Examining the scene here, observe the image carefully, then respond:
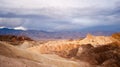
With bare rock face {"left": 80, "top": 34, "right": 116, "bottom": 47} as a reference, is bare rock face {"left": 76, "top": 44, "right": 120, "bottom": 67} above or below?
above

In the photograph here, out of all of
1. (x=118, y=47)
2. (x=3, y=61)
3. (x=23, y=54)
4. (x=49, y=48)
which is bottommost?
(x=49, y=48)

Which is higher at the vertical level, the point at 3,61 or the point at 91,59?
the point at 3,61

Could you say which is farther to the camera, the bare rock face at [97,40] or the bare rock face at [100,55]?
the bare rock face at [97,40]

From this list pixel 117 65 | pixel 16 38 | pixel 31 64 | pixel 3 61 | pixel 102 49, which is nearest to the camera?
pixel 3 61

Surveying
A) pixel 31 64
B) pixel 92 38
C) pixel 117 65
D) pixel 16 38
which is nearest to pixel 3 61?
pixel 31 64

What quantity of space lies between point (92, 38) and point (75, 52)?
94.2 ft

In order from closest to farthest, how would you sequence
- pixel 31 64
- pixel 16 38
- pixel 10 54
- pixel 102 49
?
1. pixel 31 64
2. pixel 10 54
3. pixel 102 49
4. pixel 16 38

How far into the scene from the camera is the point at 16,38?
15075 centimetres

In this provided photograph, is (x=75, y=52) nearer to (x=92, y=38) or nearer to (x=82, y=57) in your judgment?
(x=82, y=57)

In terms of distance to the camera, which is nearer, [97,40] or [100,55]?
[100,55]

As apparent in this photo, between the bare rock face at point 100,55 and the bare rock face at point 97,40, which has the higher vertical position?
the bare rock face at point 100,55

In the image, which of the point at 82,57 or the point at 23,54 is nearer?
the point at 23,54

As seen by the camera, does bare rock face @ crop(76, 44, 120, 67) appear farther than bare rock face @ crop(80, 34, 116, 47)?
No

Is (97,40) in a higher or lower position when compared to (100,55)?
lower
